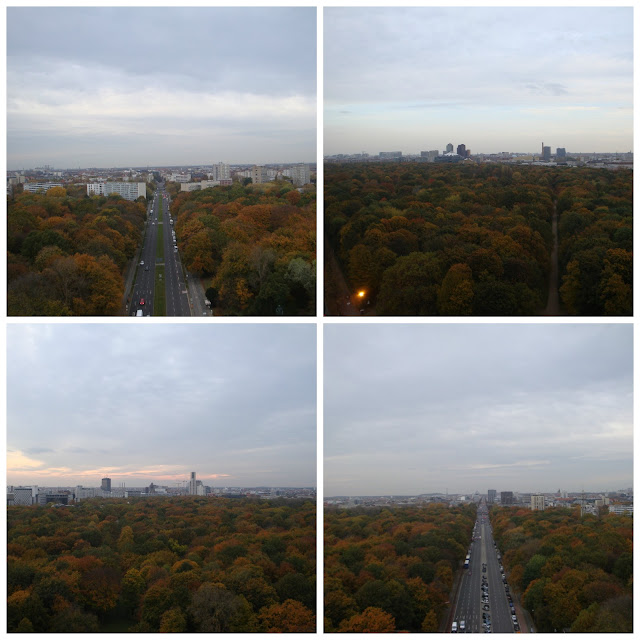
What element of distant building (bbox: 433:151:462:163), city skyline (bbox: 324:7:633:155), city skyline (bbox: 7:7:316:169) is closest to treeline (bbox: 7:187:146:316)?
city skyline (bbox: 7:7:316:169)

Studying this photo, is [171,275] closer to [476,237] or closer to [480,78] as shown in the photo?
[476,237]

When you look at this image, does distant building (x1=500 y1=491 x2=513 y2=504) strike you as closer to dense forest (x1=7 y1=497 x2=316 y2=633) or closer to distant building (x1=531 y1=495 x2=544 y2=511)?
distant building (x1=531 y1=495 x2=544 y2=511)

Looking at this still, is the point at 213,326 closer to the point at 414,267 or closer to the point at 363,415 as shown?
the point at 363,415

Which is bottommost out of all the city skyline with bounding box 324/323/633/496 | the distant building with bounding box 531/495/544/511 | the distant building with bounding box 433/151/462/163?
the distant building with bounding box 531/495/544/511

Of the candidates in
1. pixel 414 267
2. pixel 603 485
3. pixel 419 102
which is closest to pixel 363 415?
pixel 414 267

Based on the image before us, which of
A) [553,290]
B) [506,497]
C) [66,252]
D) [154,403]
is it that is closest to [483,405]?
[506,497]
